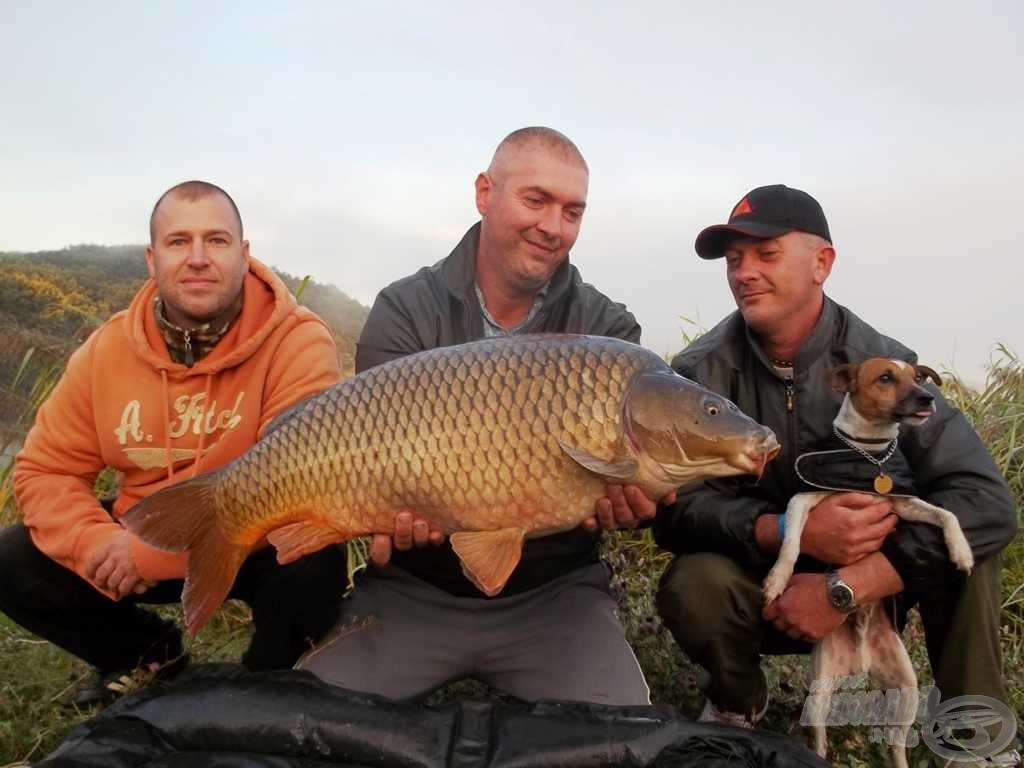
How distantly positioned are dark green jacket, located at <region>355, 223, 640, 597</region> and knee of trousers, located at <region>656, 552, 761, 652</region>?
0.28 m

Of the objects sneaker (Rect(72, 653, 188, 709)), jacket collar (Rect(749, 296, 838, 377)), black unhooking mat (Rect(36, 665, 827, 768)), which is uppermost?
jacket collar (Rect(749, 296, 838, 377))

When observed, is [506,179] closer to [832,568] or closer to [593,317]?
[593,317]

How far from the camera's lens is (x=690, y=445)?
1695mm

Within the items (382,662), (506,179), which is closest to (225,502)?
(382,662)

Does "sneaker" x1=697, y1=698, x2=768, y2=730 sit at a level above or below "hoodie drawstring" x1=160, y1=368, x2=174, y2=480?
below

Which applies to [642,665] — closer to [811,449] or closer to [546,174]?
[811,449]

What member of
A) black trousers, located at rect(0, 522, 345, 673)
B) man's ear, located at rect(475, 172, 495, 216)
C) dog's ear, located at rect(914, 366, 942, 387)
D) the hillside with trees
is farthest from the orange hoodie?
dog's ear, located at rect(914, 366, 942, 387)

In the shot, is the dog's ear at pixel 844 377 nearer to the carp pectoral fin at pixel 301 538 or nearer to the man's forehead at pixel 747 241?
the man's forehead at pixel 747 241

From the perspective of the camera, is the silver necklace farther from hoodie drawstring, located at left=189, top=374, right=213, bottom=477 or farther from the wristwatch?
hoodie drawstring, located at left=189, top=374, right=213, bottom=477

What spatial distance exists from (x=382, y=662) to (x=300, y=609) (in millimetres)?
248

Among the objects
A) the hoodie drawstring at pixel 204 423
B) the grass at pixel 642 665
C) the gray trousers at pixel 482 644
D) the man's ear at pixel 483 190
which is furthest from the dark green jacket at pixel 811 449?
the hoodie drawstring at pixel 204 423

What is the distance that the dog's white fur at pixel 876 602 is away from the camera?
1997 millimetres

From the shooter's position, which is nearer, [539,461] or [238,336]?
[539,461]

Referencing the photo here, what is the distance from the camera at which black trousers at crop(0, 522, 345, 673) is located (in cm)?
221
